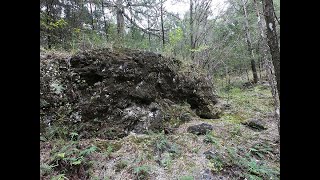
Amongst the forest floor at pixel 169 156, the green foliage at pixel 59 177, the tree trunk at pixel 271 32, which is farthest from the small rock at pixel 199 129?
the green foliage at pixel 59 177

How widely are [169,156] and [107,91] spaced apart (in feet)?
9.43

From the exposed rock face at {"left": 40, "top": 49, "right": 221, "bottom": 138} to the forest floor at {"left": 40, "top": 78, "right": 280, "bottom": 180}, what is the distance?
582 mm

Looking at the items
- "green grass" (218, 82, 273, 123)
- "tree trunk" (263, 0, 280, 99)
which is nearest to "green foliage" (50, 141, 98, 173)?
"tree trunk" (263, 0, 280, 99)

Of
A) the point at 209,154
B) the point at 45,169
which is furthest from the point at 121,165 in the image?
the point at 209,154

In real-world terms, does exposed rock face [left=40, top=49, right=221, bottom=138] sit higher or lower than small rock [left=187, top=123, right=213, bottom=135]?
higher

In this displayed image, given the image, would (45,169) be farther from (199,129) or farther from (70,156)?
(199,129)

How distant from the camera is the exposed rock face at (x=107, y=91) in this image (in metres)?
5.56

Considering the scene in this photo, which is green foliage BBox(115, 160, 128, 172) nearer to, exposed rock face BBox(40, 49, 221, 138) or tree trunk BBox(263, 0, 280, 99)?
exposed rock face BBox(40, 49, 221, 138)

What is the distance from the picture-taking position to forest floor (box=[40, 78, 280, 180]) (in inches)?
169

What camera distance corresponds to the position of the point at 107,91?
6.33 meters

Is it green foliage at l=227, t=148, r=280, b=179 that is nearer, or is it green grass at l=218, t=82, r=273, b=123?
green foliage at l=227, t=148, r=280, b=179

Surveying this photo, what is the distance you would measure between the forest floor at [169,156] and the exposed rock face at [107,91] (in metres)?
0.58
